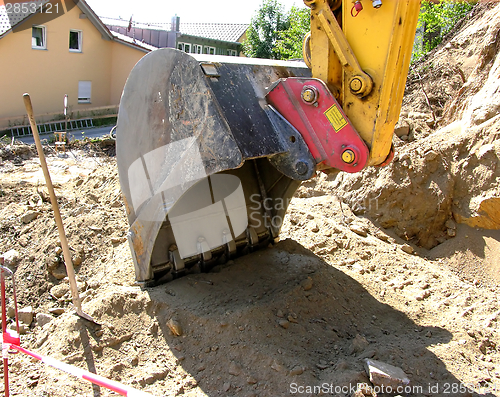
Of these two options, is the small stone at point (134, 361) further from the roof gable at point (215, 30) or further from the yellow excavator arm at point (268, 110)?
the roof gable at point (215, 30)

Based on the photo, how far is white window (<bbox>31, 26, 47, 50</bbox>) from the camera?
16438 millimetres

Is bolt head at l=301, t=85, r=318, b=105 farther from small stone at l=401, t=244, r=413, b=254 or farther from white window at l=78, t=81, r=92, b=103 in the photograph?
white window at l=78, t=81, r=92, b=103

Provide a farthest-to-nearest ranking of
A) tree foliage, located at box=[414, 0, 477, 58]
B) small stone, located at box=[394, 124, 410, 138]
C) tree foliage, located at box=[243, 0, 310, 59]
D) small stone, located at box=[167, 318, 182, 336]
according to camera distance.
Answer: tree foliage, located at box=[243, 0, 310, 59] → tree foliage, located at box=[414, 0, 477, 58] → small stone, located at box=[394, 124, 410, 138] → small stone, located at box=[167, 318, 182, 336]

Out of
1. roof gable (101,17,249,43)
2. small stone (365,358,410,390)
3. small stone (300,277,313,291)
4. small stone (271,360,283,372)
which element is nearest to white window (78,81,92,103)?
roof gable (101,17,249,43)

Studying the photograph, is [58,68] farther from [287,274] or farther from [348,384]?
[348,384]

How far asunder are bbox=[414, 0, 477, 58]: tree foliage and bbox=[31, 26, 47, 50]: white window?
13.6 meters

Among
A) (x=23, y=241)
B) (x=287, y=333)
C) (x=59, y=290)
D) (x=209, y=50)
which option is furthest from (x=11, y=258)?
(x=209, y=50)

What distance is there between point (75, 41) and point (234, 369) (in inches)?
714

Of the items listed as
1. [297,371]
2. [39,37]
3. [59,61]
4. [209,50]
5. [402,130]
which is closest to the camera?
[297,371]

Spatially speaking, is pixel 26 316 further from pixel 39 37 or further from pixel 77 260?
pixel 39 37

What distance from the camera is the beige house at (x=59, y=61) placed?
51.6 feet

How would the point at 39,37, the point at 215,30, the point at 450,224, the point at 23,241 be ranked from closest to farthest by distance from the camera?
the point at 450,224 < the point at 23,241 < the point at 39,37 < the point at 215,30

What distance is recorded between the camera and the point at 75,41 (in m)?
18.0

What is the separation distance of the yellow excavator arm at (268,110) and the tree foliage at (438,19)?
6.49 metres
